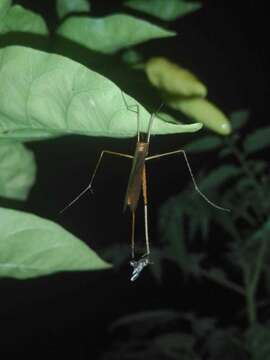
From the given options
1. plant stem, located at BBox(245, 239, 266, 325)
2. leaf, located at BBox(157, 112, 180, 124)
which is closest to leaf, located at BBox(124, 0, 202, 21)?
leaf, located at BBox(157, 112, 180, 124)

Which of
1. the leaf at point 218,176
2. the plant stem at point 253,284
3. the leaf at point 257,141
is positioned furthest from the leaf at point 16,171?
the plant stem at point 253,284

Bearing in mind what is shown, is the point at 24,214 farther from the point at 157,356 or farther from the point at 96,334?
the point at 96,334

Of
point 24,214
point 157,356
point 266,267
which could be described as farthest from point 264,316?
point 24,214

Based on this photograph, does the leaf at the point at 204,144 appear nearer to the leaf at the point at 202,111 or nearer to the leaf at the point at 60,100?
the leaf at the point at 202,111

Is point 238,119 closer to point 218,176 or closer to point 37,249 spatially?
point 218,176

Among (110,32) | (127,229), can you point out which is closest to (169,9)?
(110,32)

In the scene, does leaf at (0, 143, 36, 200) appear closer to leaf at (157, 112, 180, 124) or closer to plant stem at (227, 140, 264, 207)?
leaf at (157, 112, 180, 124)
